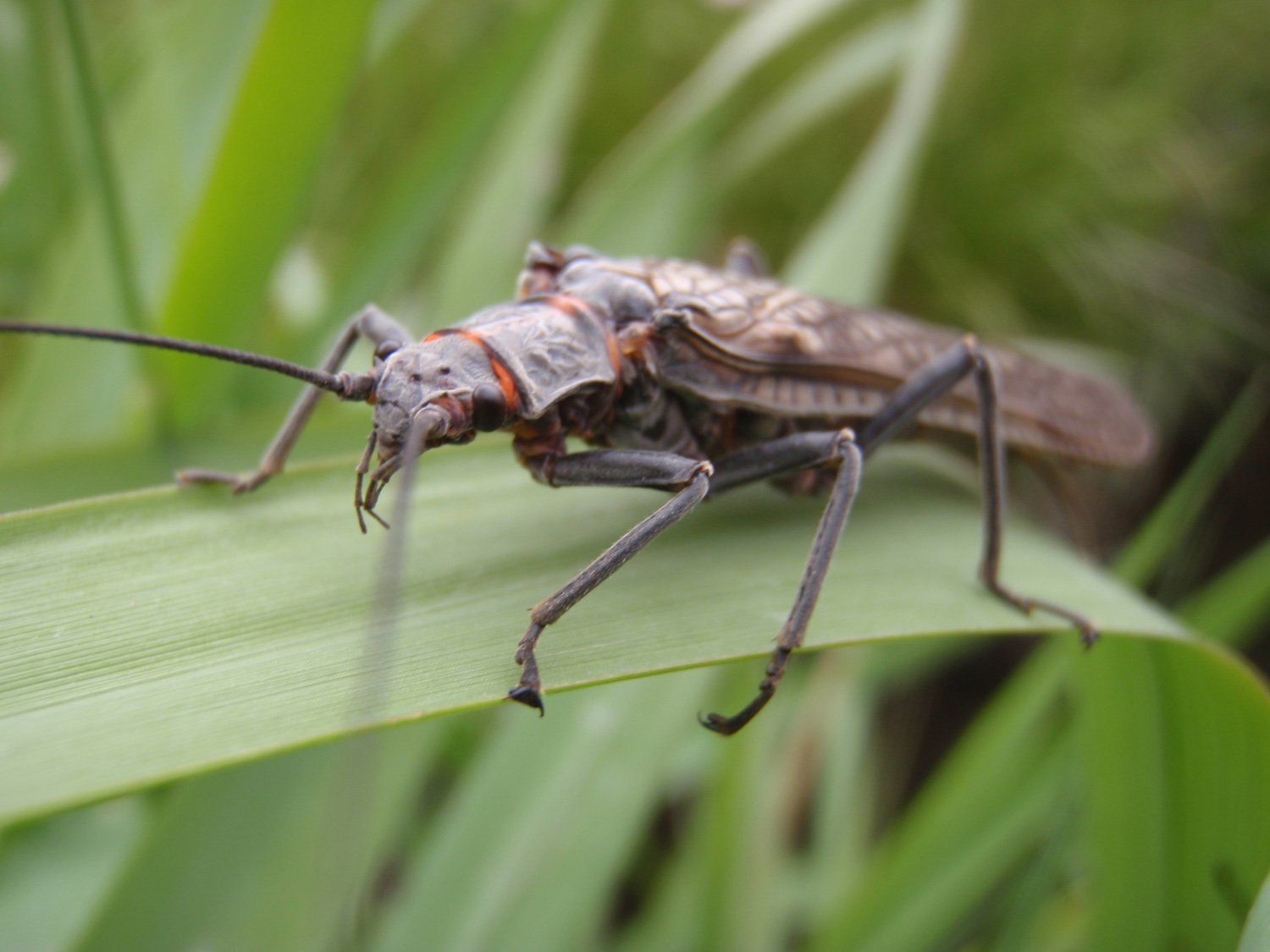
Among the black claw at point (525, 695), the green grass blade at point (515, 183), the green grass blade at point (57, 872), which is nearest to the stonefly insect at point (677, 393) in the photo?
the black claw at point (525, 695)

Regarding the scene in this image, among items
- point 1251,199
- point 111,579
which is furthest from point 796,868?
point 1251,199

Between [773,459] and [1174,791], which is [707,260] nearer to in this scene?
[773,459]

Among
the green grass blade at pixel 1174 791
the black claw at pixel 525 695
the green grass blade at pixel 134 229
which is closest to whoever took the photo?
the black claw at pixel 525 695

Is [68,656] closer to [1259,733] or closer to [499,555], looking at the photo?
[499,555]

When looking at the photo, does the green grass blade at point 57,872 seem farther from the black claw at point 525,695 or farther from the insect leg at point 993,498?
the insect leg at point 993,498

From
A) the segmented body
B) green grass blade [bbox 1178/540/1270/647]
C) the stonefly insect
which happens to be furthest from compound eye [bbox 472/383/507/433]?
green grass blade [bbox 1178/540/1270/647]

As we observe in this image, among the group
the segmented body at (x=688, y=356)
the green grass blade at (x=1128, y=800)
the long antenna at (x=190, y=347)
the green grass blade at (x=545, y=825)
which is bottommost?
the green grass blade at (x=545, y=825)

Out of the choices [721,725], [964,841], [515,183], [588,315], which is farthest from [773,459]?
[515,183]
